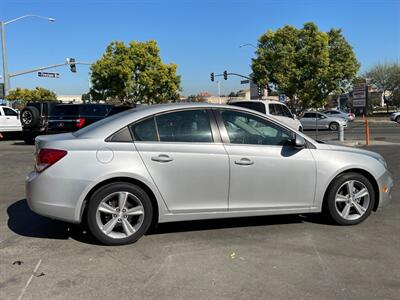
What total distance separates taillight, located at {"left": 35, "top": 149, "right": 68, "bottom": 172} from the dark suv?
44.3 ft

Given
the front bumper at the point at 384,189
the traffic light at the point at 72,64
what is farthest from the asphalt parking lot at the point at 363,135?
the traffic light at the point at 72,64

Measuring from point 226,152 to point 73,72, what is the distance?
125 feet

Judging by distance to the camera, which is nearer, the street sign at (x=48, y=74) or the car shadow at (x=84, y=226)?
the car shadow at (x=84, y=226)

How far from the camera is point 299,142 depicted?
545cm

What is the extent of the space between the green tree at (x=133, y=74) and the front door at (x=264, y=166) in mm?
43978

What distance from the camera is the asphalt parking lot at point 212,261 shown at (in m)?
3.87

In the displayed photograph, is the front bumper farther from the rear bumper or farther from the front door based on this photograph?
the rear bumper

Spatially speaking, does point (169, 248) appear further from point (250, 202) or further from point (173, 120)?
point (173, 120)

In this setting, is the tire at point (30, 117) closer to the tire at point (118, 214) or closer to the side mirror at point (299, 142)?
the tire at point (118, 214)

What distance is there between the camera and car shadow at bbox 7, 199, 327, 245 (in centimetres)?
543

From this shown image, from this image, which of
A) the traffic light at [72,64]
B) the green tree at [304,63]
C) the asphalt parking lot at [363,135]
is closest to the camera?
the asphalt parking lot at [363,135]

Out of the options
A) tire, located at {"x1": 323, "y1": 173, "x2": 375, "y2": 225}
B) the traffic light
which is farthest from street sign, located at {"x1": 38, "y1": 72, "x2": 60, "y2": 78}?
tire, located at {"x1": 323, "y1": 173, "x2": 375, "y2": 225}

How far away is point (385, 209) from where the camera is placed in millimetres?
6625

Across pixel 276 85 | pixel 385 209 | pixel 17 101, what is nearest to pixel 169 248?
pixel 385 209
